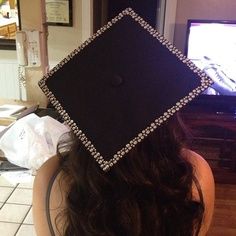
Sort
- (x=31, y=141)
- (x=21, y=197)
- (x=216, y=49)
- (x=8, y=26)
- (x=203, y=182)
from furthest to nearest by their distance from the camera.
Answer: (x=8, y=26)
(x=216, y=49)
(x=31, y=141)
(x=21, y=197)
(x=203, y=182)

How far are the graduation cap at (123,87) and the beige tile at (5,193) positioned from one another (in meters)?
0.47

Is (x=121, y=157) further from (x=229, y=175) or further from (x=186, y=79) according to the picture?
(x=229, y=175)

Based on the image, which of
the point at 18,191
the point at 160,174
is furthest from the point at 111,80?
the point at 18,191

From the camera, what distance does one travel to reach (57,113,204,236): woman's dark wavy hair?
1.98 ft

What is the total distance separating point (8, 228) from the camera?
33.2 inches

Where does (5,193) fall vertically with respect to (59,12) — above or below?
below

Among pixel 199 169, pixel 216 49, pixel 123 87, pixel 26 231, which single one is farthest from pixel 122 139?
pixel 216 49

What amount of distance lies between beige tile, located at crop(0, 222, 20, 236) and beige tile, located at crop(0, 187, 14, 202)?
0.11 m

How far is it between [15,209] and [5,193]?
0.10 meters

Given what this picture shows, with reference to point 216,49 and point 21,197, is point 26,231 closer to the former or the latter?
point 21,197

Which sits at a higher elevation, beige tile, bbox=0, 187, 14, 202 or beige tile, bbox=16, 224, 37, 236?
beige tile, bbox=0, 187, 14, 202

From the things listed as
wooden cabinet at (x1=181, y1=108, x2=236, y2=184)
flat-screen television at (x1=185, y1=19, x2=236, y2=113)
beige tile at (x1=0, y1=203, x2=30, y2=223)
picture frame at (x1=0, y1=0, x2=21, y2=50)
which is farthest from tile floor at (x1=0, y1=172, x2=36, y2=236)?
picture frame at (x1=0, y1=0, x2=21, y2=50)

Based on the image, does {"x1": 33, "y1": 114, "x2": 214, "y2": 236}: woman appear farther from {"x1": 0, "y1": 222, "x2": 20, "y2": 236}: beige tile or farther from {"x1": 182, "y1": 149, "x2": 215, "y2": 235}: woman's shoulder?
{"x1": 0, "y1": 222, "x2": 20, "y2": 236}: beige tile

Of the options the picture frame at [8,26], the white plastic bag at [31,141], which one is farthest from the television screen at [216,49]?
the picture frame at [8,26]
